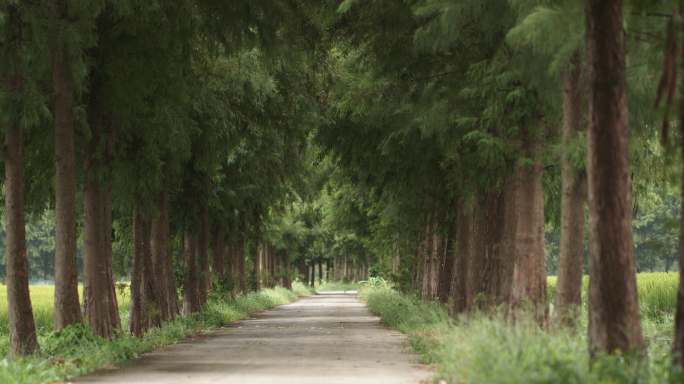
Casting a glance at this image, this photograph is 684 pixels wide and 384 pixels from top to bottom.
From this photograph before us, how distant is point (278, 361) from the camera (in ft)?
37.2

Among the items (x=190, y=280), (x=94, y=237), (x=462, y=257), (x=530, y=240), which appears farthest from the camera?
(x=190, y=280)

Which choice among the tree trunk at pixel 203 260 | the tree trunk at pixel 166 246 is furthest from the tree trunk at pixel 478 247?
the tree trunk at pixel 203 260

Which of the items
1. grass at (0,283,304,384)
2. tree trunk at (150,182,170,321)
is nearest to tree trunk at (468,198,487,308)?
grass at (0,283,304,384)

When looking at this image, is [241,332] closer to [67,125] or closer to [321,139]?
[321,139]

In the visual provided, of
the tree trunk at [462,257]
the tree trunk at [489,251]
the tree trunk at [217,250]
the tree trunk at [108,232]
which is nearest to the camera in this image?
the tree trunk at [489,251]

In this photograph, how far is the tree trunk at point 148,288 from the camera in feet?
55.3

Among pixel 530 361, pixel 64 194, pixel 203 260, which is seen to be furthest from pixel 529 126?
pixel 203 260

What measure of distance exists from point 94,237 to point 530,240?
7932 mm

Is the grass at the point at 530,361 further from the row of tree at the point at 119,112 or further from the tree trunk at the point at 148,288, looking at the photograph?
the tree trunk at the point at 148,288

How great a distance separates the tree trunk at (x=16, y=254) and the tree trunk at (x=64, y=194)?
793 millimetres

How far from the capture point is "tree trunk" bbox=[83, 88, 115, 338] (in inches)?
494

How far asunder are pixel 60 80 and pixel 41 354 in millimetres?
4607

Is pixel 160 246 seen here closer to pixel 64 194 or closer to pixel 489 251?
pixel 64 194

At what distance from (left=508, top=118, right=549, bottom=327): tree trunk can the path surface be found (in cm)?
195
